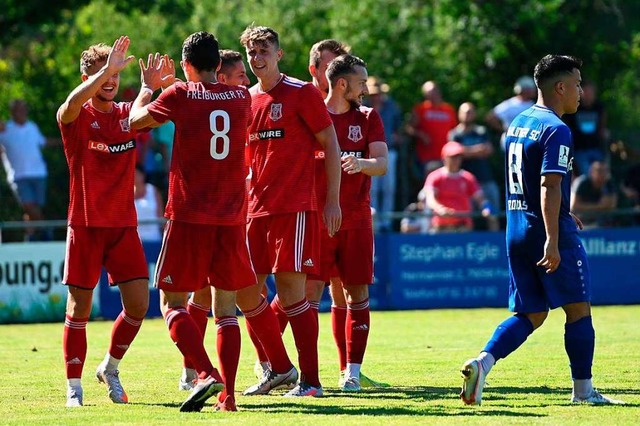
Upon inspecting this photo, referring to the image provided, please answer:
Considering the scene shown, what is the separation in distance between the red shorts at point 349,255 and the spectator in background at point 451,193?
28.8 feet

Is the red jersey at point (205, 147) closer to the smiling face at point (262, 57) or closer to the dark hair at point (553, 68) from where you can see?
the smiling face at point (262, 57)

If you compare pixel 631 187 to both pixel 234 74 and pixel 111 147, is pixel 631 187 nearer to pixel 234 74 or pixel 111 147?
pixel 234 74

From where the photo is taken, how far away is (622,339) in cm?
1340

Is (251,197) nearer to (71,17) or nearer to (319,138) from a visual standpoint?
(319,138)

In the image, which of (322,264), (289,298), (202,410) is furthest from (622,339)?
(202,410)

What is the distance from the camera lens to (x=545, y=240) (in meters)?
8.77

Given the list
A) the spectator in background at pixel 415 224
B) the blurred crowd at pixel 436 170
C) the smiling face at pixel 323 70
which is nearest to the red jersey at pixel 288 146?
the smiling face at pixel 323 70

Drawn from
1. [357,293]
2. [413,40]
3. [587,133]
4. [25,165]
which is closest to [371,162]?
[357,293]

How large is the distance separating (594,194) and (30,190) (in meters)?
8.16

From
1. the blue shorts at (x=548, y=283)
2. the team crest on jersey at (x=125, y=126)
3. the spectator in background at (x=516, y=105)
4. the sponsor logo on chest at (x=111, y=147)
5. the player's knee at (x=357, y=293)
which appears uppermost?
the spectator in background at (x=516, y=105)

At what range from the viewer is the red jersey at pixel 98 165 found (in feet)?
30.2

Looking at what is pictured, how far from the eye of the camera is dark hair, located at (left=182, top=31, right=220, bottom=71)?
8539mm

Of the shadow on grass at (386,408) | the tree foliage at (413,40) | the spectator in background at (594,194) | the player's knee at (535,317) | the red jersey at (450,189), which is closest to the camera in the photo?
the shadow on grass at (386,408)

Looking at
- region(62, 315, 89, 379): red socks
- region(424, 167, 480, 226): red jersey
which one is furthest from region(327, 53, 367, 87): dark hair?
region(424, 167, 480, 226): red jersey
